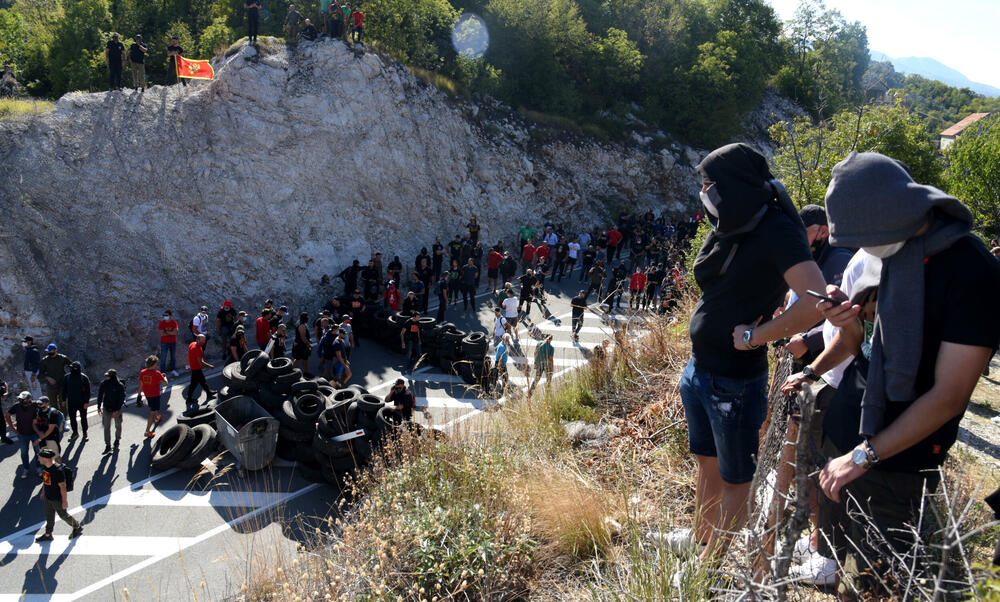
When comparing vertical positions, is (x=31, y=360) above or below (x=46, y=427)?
below

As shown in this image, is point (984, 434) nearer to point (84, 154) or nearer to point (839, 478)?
point (839, 478)

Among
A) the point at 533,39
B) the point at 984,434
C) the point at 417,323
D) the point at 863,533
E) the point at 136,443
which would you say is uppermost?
the point at 533,39

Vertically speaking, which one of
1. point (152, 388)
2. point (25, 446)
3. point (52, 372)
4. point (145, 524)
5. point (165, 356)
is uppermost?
point (152, 388)

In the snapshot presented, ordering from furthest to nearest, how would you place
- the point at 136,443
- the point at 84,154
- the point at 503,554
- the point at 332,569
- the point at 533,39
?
the point at 533,39 → the point at 84,154 → the point at 136,443 → the point at 332,569 → the point at 503,554

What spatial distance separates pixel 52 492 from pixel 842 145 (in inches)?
573

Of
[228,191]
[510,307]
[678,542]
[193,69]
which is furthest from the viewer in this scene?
[193,69]

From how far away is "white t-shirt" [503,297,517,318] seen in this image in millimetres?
14609

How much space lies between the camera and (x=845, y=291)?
287 cm

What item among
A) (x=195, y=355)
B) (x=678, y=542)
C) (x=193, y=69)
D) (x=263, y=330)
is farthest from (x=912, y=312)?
(x=193, y=69)

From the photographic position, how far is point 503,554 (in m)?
3.71

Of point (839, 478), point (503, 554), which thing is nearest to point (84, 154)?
point (503, 554)

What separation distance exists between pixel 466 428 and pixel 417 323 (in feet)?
29.0

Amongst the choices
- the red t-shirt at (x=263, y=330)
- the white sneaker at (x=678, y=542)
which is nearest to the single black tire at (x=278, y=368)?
the red t-shirt at (x=263, y=330)

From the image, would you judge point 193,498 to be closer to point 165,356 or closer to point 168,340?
point 168,340
